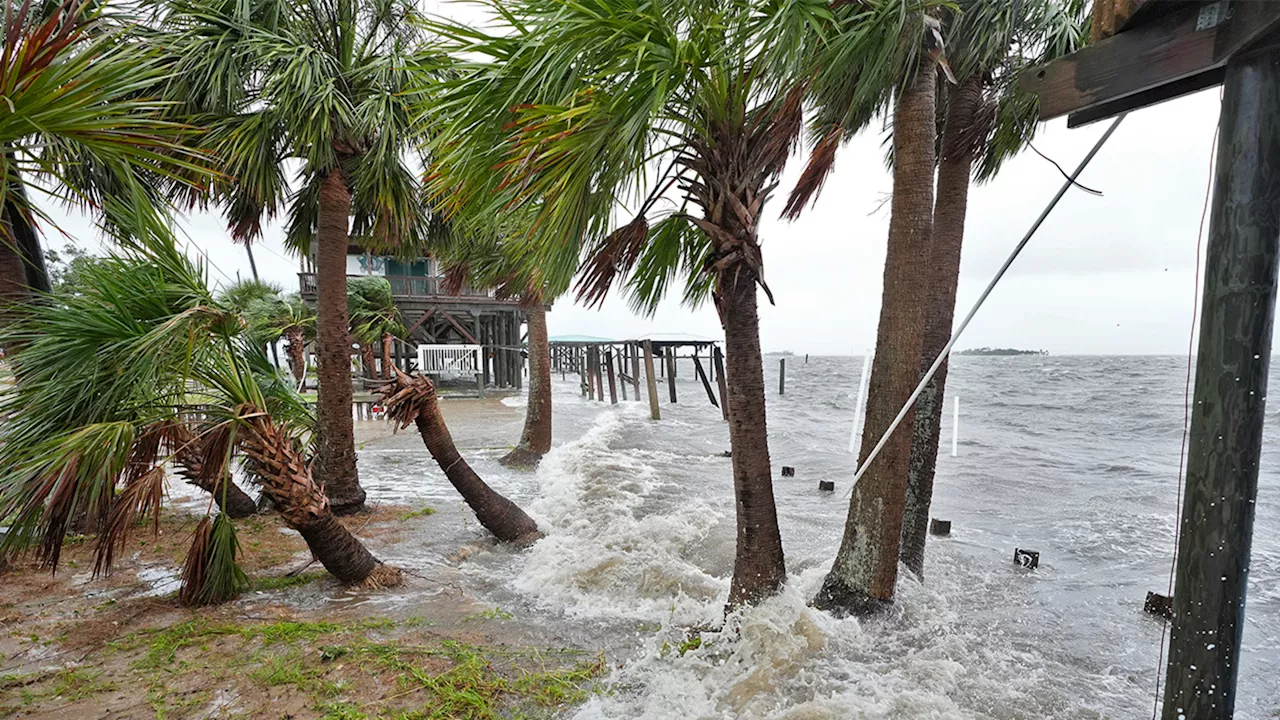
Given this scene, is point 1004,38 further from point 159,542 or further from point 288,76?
point 159,542

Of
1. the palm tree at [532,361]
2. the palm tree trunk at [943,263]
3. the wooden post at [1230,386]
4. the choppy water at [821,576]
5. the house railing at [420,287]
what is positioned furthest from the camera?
the house railing at [420,287]

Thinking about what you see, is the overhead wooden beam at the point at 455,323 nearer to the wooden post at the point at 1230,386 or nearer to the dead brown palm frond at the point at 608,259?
the dead brown palm frond at the point at 608,259

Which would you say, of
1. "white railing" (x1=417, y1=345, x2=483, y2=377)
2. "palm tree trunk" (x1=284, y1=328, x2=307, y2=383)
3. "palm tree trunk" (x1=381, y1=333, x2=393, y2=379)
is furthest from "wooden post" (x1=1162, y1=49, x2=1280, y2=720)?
"white railing" (x1=417, y1=345, x2=483, y2=377)

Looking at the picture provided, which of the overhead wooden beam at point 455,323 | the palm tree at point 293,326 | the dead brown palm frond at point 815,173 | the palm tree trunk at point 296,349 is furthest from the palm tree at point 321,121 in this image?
the overhead wooden beam at point 455,323

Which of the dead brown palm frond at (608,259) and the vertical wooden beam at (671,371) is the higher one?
the dead brown palm frond at (608,259)

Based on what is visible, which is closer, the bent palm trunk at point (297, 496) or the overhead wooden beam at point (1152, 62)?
the overhead wooden beam at point (1152, 62)

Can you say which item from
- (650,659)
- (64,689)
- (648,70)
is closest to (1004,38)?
(648,70)

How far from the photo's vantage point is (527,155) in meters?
3.15

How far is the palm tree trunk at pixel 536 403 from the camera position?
468 inches

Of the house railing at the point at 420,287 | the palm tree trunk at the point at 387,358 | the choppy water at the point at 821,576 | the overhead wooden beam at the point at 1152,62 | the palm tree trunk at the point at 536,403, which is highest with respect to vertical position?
the house railing at the point at 420,287

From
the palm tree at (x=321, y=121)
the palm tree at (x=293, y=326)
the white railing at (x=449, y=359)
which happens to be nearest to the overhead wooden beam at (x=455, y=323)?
the white railing at (x=449, y=359)

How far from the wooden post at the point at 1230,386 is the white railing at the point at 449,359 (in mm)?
24656

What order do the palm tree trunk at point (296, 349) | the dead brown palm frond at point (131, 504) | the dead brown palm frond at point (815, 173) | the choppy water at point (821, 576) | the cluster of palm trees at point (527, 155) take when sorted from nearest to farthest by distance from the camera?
the cluster of palm trees at point (527, 155) → the dead brown palm frond at point (131, 504) → the choppy water at point (821, 576) → the dead brown palm frond at point (815, 173) → the palm tree trunk at point (296, 349)

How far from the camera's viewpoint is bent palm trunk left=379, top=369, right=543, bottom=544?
20.1 ft
